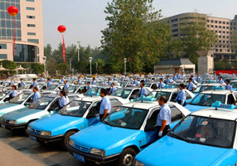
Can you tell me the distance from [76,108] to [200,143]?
15.0 feet

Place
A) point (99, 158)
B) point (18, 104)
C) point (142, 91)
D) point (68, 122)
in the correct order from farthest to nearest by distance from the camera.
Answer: point (142, 91) → point (18, 104) → point (68, 122) → point (99, 158)

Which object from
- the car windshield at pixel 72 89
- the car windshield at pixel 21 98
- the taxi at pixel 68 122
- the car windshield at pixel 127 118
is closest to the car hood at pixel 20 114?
the taxi at pixel 68 122

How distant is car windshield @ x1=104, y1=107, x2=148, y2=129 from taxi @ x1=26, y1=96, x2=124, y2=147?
3.63 feet

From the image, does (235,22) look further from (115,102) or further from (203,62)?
(115,102)

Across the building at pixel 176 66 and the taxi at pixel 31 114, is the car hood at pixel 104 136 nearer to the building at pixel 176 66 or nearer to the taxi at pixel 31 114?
the taxi at pixel 31 114

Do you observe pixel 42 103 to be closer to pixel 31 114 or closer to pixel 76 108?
pixel 31 114

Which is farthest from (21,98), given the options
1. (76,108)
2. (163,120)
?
(163,120)

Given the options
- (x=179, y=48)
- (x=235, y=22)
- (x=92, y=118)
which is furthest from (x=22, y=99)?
Result: (x=235, y=22)

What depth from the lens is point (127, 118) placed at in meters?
6.24

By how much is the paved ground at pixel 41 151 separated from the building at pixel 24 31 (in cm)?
6162

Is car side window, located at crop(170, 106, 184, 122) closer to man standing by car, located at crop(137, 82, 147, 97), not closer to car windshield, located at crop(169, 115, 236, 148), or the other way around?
car windshield, located at crop(169, 115, 236, 148)

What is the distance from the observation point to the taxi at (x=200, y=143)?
3.94 m

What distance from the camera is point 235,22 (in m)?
128

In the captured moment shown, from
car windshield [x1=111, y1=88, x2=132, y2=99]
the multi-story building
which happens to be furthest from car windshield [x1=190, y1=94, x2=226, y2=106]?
the multi-story building
